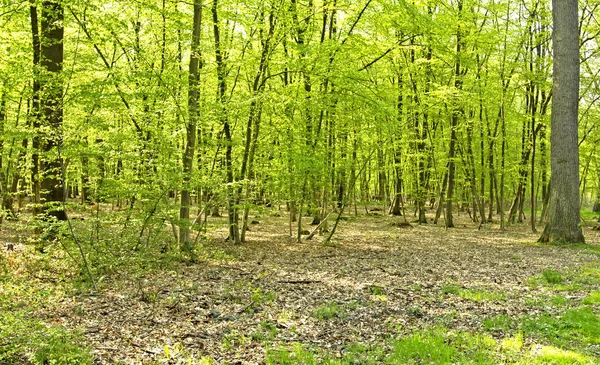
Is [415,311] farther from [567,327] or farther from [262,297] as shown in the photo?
[262,297]

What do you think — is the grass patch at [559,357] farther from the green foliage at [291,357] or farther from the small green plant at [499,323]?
the green foliage at [291,357]

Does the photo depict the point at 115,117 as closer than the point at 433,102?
Yes

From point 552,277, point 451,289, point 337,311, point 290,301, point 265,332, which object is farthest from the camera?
point 552,277

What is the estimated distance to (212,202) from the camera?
419 inches

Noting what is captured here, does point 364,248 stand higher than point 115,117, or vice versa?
point 115,117

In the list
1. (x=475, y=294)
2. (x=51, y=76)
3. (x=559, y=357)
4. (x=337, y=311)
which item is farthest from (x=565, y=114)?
(x=51, y=76)

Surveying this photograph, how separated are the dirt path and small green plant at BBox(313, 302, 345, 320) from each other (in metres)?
0.02

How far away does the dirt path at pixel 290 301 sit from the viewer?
547cm

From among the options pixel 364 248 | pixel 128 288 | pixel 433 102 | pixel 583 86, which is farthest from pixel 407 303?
pixel 583 86

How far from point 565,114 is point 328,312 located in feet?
34.8

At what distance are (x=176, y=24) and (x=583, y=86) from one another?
20.4 metres

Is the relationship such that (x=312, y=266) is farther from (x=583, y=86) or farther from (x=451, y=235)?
(x=583, y=86)

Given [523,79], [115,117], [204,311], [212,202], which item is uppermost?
[523,79]

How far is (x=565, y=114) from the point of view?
13.0 metres
